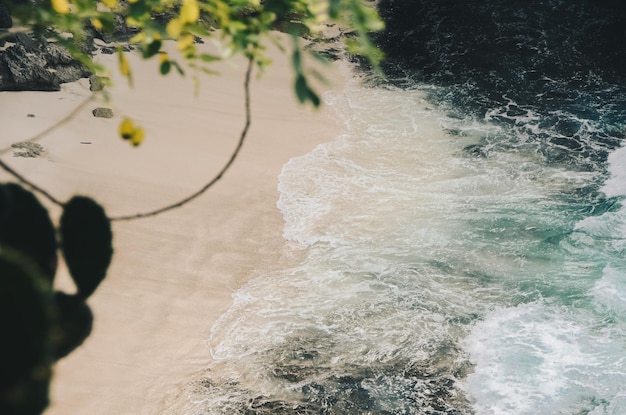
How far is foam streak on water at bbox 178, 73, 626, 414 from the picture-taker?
6363mm

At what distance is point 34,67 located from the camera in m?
11.2

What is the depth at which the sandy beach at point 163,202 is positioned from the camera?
6.54 metres

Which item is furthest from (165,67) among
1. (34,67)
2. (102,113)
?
(34,67)

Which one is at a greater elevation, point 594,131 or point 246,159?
point 594,131

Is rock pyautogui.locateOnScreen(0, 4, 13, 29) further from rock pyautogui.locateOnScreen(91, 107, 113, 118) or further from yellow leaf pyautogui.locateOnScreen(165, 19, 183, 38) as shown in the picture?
yellow leaf pyautogui.locateOnScreen(165, 19, 183, 38)

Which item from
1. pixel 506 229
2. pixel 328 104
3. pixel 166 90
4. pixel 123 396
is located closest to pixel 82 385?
pixel 123 396

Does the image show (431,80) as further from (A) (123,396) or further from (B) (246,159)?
(A) (123,396)

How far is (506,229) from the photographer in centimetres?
895

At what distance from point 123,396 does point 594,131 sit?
9861 millimetres

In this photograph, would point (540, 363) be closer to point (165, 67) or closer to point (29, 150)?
point (165, 67)

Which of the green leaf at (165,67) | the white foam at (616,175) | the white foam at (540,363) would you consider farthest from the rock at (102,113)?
the green leaf at (165,67)

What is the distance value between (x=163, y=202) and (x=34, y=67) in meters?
4.17

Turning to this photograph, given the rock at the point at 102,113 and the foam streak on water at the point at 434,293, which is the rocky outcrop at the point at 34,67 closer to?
the rock at the point at 102,113

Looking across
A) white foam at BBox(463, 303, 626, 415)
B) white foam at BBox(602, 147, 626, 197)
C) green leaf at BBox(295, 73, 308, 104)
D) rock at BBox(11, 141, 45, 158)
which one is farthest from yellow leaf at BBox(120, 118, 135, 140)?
white foam at BBox(602, 147, 626, 197)
